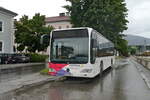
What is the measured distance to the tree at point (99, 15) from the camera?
25.8 meters

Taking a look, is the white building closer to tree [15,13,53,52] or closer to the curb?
tree [15,13,53,52]

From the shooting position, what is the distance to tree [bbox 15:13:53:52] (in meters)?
A: 29.2

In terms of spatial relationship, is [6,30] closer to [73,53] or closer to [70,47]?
[70,47]

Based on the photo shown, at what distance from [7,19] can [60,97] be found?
986 inches

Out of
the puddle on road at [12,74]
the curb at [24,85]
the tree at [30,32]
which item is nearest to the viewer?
the curb at [24,85]

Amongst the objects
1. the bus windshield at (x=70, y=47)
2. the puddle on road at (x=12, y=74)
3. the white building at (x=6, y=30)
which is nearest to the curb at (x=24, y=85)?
the bus windshield at (x=70, y=47)

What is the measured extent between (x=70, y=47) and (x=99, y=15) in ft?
52.8

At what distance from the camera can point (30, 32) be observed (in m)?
29.5

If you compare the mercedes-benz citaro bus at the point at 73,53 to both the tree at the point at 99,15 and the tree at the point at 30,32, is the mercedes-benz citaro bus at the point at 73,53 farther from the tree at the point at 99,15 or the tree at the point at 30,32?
the tree at the point at 30,32

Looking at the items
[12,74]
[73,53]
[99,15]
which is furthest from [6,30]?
[73,53]

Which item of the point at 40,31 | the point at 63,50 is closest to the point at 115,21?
the point at 40,31

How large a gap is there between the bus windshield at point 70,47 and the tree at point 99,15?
15.4 metres

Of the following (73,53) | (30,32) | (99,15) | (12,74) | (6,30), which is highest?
(99,15)

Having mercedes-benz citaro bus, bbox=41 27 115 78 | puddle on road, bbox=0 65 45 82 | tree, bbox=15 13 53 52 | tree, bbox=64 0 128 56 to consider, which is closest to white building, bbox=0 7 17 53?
tree, bbox=15 13 53 52
